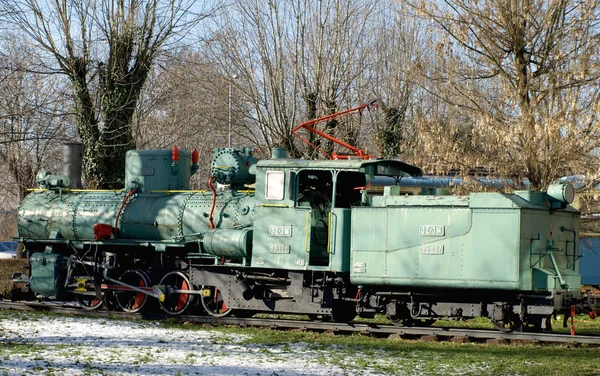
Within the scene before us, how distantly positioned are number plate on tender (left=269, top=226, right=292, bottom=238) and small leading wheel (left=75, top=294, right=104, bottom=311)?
17.4ft

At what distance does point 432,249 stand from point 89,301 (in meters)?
8.91

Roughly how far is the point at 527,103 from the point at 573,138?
1386mm

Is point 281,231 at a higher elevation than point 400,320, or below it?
higher

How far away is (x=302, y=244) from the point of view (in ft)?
48.4

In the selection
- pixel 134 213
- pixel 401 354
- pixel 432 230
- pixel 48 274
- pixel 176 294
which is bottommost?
pixel 401 354

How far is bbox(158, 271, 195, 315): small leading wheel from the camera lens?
16.7 metres

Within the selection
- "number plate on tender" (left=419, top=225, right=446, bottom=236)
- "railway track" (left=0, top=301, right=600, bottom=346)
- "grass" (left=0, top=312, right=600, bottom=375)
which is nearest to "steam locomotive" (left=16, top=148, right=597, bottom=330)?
"number plate on tender" (left=419, top=225, right=446, bottom=236)

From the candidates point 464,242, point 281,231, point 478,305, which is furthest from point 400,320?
point 281,231

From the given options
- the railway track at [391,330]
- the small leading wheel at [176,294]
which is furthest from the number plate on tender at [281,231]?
the small leading wheel at [176,294]

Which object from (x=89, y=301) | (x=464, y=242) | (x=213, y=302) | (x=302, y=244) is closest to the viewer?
(x=464, y=242)

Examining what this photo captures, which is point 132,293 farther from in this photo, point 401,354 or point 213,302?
point 401,354

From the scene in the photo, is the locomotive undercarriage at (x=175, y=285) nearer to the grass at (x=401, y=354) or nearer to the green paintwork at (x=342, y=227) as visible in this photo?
the green paintwork at (x=342, y=227)

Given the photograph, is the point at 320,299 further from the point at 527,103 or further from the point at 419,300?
the point at 527,103

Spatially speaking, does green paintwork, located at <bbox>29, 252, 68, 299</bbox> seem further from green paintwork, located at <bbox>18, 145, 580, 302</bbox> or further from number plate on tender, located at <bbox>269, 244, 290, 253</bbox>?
number plate on tender, located at <bbox>269, 244, 290, 253</bbox>
